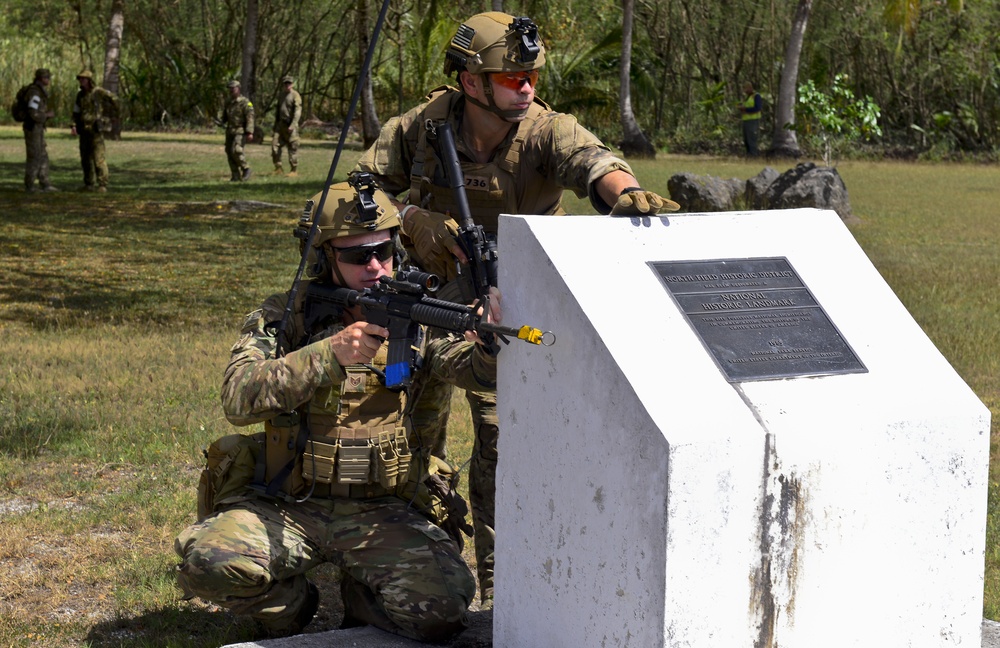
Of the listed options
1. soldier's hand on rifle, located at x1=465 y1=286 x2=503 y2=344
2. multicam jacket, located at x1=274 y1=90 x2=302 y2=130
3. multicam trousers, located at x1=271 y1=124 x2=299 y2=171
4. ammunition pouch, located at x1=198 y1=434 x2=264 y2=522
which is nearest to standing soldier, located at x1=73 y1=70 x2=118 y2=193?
multicam jacket, located at x1=274 y1=90 x2=302 y2=130

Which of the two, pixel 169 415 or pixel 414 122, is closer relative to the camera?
pixel 414 122

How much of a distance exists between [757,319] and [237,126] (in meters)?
15.2

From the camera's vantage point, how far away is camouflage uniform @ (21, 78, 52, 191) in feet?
49.8

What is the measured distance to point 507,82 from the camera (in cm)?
407

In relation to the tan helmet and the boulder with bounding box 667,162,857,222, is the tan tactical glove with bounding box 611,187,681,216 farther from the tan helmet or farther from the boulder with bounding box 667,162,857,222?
the boulder with bounding box 667,162,857,222

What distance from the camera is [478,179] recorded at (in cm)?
422

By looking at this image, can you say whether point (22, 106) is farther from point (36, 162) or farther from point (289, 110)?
point (289, 110)

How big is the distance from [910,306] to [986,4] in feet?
68.8

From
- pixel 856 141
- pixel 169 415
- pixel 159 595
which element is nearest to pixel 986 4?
pixel 856 141

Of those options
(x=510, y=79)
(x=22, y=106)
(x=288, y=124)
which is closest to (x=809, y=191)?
(x=288, y=124)

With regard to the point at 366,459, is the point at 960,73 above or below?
above

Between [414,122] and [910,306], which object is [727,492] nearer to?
[414,122]

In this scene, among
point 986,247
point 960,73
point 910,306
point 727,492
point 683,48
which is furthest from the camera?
point 683,48

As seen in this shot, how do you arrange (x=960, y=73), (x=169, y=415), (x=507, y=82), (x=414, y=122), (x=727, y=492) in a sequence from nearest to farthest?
(x=727, y=492)
(x=507, y=82)
(x=414, y=122)
(x=169, y=415)
(x=960, y=73)
